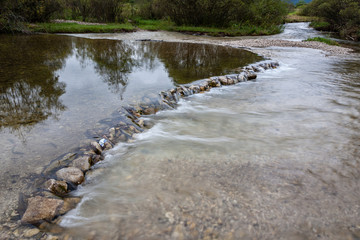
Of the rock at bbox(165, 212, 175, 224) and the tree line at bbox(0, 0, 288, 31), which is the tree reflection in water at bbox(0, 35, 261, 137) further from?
the tree line at bbox(0, 0, 288, 31)

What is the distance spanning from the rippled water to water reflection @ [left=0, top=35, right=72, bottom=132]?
5.57 feet

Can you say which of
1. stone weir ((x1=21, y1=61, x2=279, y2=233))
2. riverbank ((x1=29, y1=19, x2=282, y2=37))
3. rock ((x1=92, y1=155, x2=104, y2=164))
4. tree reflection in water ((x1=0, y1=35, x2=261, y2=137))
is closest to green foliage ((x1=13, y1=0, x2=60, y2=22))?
riverbank ((x1=29, y1=19, x2=282, y2=37))

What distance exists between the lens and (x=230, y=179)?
2.67 meters

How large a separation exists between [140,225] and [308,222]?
159 centimetres

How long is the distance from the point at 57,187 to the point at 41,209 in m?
0.34

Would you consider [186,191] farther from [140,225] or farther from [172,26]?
[172,26]

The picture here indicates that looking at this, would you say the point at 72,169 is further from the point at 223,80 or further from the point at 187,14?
the point at 187,14

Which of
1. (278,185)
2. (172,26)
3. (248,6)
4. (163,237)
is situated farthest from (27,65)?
(248,6)

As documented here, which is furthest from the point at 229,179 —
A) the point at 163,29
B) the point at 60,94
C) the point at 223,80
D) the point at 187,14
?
the point at 187,14

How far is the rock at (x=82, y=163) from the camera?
2740 millimetres

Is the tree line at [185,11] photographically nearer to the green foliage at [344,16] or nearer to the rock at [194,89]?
the green foliage at [344,16]

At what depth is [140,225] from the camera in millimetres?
2033

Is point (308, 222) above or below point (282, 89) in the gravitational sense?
below

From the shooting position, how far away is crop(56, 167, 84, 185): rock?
8.24ft
